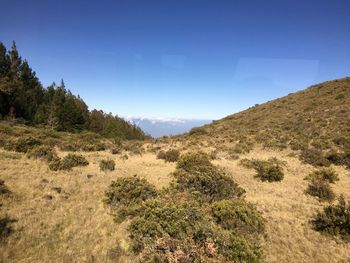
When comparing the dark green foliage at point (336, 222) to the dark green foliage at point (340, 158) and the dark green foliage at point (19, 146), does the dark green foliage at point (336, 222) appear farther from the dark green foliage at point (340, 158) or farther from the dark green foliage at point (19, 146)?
the dark green foliage at point (19, 146)

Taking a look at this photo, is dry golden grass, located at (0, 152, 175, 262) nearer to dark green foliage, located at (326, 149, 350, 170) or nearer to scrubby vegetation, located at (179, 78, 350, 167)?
dark green foliage, located at (326, 149, 350, 170)

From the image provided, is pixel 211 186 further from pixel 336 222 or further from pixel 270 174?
pixel 270 174

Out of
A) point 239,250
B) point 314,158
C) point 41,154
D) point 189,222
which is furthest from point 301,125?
point 239,250

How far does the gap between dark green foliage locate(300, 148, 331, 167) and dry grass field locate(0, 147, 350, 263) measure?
7.12ft

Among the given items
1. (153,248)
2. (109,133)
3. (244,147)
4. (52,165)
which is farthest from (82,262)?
(109,133)

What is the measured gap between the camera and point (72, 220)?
8211 millimetres

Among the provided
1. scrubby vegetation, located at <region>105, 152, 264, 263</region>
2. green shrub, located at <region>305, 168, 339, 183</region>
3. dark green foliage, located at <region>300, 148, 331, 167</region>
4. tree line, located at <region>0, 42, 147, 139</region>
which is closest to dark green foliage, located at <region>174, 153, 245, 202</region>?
scrubby vegetation, located at <region>105, 152, 264, 263</region>

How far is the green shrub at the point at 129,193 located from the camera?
10.0m

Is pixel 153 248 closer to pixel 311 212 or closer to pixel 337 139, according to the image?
pixel 311 212

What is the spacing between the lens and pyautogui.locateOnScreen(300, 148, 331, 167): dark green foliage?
58.5 ft

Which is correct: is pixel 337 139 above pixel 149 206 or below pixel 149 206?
above

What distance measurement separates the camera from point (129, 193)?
10336mm

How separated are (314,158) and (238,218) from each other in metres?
13.0

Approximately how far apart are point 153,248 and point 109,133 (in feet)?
181
